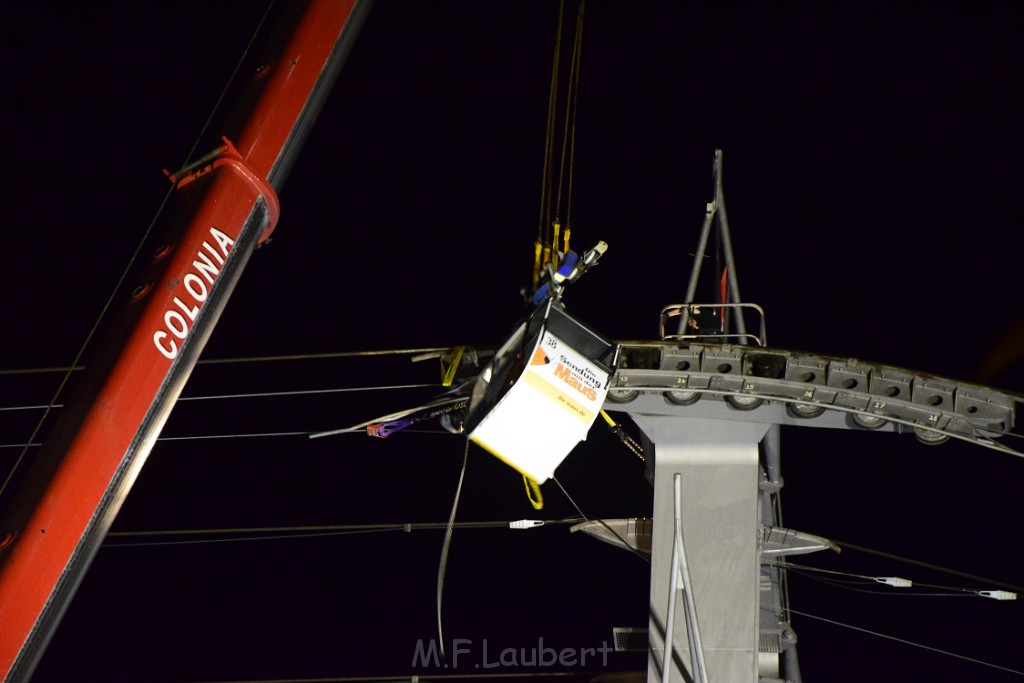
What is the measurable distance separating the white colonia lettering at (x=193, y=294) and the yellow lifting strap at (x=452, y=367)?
2696 millimetres

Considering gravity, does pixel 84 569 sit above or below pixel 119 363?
below

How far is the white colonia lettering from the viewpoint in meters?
8.35

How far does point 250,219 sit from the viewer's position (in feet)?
30.4

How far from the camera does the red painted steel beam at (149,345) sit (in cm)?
775

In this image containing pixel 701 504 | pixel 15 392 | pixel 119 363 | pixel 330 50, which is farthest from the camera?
pixel 15 392

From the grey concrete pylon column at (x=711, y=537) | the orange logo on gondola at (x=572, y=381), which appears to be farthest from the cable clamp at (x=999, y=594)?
the orange logo on gondola at (x=572, y=381)

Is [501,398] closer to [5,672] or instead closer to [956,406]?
[5,672]

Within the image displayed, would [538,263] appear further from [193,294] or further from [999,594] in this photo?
[999,594]

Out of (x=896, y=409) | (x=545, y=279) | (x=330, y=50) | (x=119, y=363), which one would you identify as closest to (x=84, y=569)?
(x=119, y=363)

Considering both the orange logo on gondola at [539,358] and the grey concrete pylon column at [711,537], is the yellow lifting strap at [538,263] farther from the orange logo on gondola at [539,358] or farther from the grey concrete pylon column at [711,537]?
the grey concrete pylon column at [711,537]

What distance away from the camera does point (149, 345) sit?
8.27 metres

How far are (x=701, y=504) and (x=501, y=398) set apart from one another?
11.5 feet

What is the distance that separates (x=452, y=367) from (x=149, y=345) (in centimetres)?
334

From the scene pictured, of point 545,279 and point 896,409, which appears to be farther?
point 896,409
